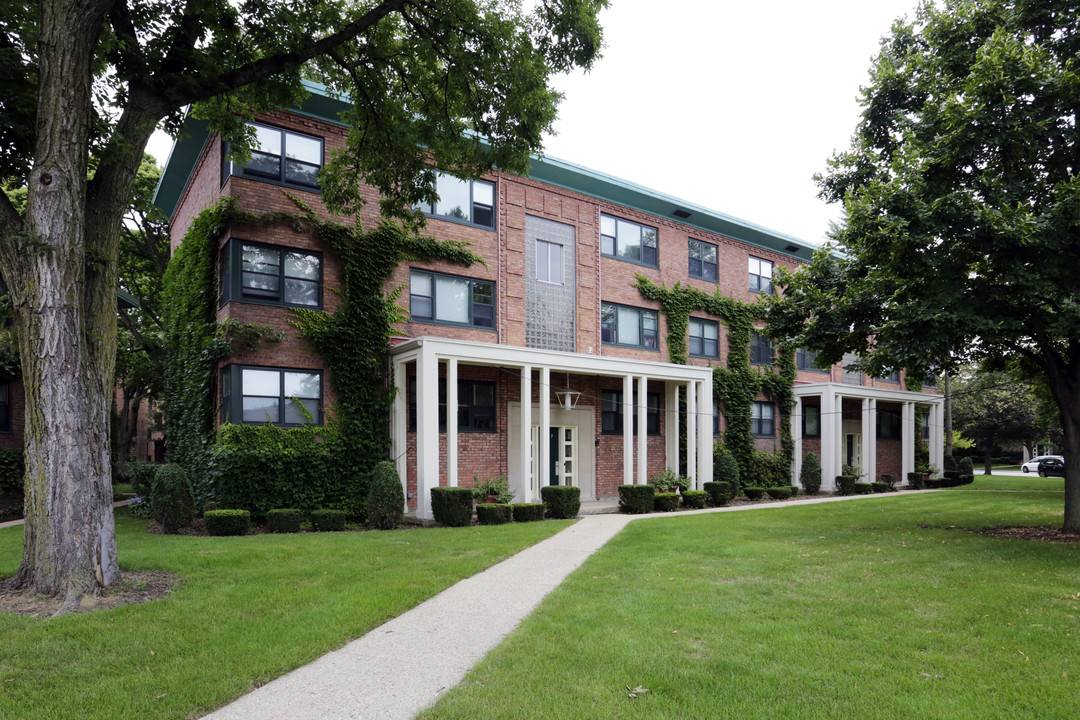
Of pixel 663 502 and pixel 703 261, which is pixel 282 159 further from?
pixel 703 261

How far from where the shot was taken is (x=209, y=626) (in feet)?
20.7

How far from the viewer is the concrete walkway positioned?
448 cm

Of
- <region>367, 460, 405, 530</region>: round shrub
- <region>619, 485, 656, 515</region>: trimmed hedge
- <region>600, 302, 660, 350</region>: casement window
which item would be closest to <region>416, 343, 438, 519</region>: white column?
<region>367, 460, 405, 530</region>: round shrub

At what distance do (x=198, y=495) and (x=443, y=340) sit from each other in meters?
6.59

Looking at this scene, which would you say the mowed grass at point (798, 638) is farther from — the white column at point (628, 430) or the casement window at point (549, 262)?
the casement window at point (549, 262)

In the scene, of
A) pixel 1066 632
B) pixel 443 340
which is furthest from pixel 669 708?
pixel 443 340

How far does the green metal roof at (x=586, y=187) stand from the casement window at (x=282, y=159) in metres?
0.75

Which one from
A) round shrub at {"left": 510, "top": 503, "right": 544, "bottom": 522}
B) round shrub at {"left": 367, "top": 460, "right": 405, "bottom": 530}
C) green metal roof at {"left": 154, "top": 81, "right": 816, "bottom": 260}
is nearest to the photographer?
round shrub at {"left": 367, "top": 460, "right": 405, "bottom": 530}

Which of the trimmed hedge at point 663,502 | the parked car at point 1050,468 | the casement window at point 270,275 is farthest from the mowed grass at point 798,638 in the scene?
the parked car at point 1050,468

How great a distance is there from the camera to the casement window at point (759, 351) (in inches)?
1040

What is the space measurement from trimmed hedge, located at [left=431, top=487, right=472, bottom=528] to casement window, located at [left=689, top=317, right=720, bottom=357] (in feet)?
40.0

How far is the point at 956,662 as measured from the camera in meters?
5.18

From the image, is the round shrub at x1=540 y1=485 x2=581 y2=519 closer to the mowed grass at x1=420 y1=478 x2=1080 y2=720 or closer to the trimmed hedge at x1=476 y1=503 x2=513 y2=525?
the trimmed hedge at x1=476 y1=503 x2=513 y2=525

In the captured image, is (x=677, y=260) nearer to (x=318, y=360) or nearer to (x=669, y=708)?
(x=318, y=360)
